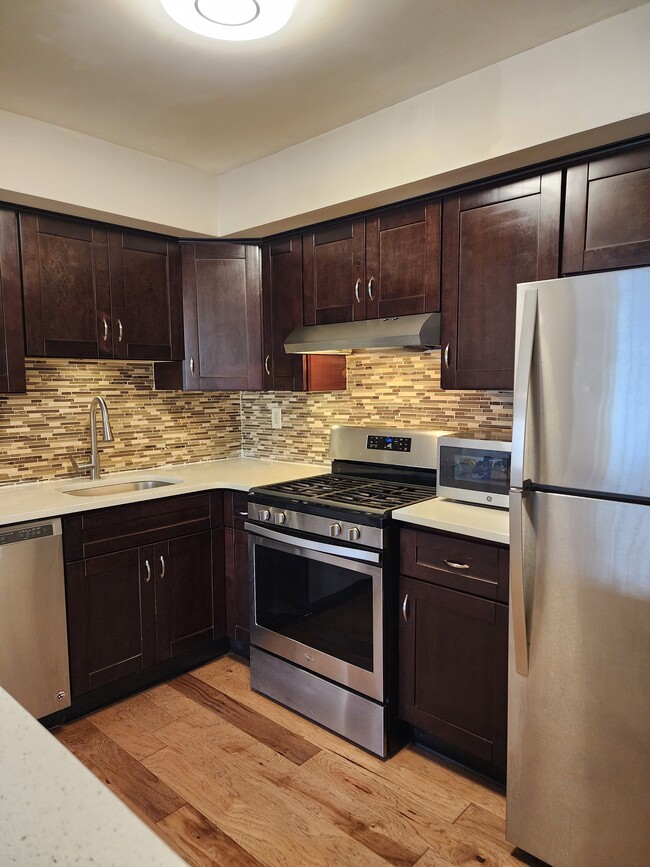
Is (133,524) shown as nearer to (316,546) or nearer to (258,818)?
(316,546)

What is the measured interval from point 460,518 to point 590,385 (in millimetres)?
767

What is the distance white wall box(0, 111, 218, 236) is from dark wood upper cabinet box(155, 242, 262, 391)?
167 mm

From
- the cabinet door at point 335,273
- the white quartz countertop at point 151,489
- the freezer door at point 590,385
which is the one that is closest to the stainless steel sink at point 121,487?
the white quartz countertop at point 151,489

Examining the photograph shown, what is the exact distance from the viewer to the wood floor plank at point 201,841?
1.77 m

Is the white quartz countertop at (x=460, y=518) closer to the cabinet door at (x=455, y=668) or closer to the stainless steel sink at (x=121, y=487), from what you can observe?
the cabinet door at (x=455, y=668)

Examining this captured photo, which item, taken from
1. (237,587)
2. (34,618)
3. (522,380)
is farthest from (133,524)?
(522,380)

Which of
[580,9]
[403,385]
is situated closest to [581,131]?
[580,9]

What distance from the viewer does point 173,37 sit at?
5.96 ft

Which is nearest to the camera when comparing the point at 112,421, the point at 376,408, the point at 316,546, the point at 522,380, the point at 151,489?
the point at 522,380

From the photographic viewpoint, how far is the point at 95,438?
118 inches

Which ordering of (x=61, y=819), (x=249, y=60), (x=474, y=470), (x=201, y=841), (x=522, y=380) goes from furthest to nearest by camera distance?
(x=474, y=470)
(x=249, y=60)
(x=201, y=841)
(x=522, y=380)
(x=61, y=819)

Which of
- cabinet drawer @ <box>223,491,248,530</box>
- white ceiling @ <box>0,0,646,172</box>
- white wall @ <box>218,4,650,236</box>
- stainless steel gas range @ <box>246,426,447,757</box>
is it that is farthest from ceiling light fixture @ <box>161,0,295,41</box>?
cabinet drawer @ <box>223,491,248,530</box>

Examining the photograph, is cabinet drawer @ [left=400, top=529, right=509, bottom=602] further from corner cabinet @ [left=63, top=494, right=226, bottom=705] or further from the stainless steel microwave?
corner cabinet @ [left=63, top=494, right=226, bottom=705]

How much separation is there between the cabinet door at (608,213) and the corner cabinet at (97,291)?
6.57 ft
